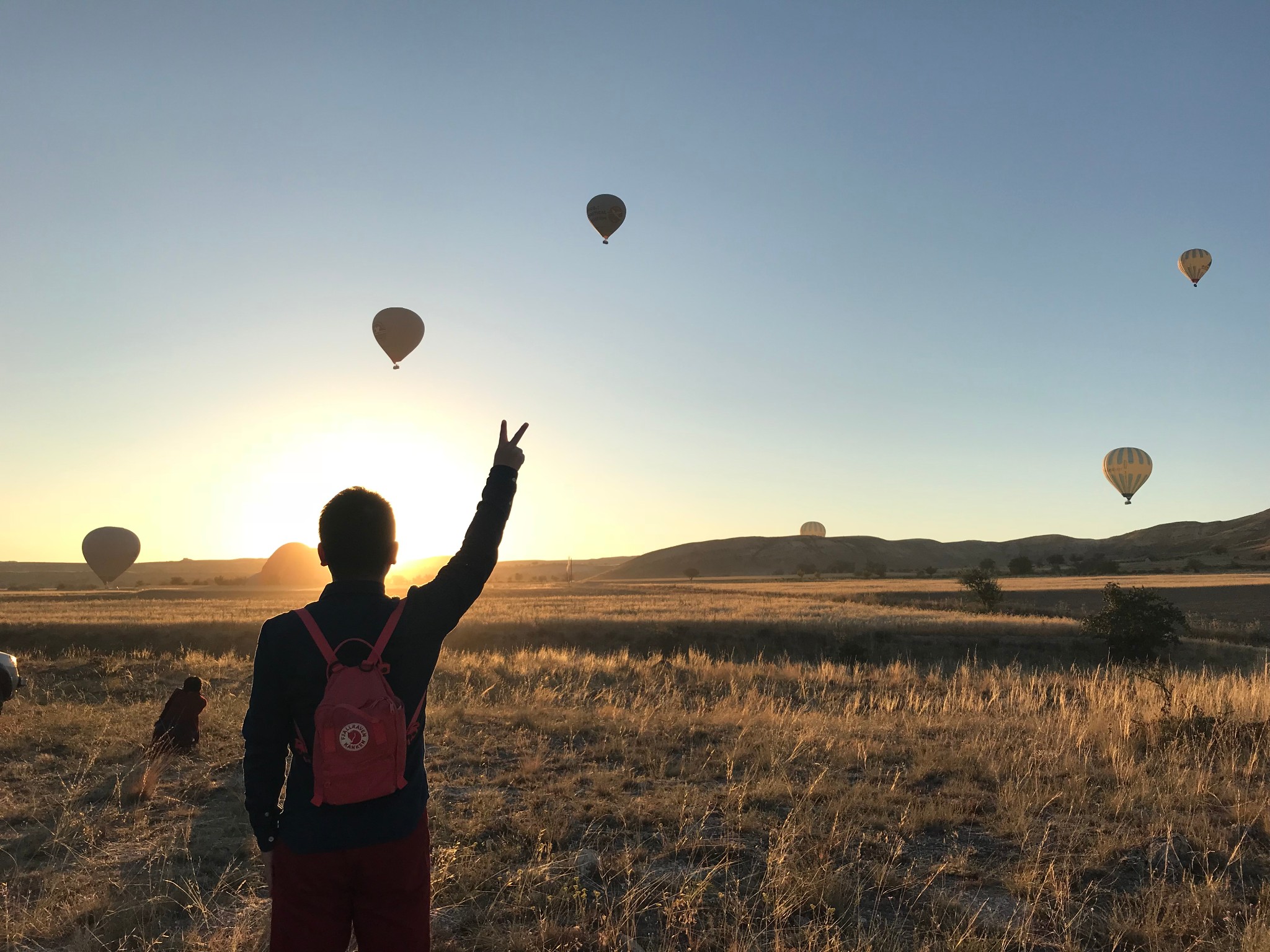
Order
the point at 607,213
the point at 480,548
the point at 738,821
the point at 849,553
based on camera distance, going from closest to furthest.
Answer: the point at 480,548 < the point at 738,821 < the point at 607,213 < the point at 849,553

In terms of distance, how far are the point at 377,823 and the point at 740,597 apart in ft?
186

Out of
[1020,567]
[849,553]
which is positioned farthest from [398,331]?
[849,553]

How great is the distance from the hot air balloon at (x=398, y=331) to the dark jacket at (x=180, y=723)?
710 inches

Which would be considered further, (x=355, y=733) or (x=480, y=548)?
(x=480, y=548)

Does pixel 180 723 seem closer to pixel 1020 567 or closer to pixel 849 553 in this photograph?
pixel 1020 567

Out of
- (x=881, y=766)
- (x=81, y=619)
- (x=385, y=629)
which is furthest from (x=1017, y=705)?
(x=81, y=619)

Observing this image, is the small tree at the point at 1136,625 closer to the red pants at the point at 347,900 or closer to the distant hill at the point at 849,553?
the red pants at the point at 347,900

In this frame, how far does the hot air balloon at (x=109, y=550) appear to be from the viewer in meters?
92.4

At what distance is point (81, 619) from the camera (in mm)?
32656

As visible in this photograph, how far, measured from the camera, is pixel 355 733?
2.62 metres

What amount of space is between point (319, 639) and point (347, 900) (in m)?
0.95

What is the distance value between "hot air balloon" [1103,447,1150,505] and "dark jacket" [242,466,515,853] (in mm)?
77010

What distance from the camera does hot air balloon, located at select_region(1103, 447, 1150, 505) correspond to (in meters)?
67.2

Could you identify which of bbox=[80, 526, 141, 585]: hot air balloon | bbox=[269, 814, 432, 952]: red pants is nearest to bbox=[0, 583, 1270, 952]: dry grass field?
bbox=[269, 814, 432, 952]: red pants
